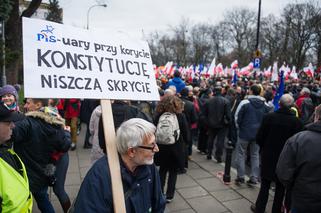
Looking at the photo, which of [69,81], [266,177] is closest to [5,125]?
[69,81]

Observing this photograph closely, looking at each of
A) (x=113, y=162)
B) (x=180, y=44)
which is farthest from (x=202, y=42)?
(x=113, y=162)

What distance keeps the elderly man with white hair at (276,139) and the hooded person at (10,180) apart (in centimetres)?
315

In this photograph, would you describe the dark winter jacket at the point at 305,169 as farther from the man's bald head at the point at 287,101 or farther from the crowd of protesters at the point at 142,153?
the man's bald head at the point at 287,101

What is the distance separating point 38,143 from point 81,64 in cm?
148

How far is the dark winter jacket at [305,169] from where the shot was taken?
2.62 m

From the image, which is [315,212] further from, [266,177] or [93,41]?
[93,41]

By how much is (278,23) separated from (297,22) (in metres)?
4.05

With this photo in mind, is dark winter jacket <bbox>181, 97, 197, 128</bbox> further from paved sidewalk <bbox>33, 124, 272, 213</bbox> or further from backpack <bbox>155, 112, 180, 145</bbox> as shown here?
backpack <bbox>155, 112, 180, 145</bbox>

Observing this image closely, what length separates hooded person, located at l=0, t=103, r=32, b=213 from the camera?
162 cm

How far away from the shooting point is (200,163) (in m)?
6.40

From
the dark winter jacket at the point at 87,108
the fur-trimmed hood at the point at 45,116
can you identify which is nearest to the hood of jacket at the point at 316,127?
the fur-trimmed hood at the point at 45,116

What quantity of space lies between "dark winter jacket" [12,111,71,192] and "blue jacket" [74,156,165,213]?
1.42m

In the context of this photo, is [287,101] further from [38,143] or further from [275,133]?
[38,143]

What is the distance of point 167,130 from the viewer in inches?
159
